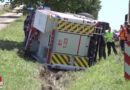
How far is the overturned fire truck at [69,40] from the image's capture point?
13.8m

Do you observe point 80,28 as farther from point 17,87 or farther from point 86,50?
point 17,87

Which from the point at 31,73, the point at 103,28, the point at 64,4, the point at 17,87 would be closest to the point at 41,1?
the point at 64,4

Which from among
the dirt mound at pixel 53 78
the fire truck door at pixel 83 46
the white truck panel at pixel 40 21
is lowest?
the dirt mound at pixel 53 78

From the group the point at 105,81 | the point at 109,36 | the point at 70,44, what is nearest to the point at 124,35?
the point at 109,36

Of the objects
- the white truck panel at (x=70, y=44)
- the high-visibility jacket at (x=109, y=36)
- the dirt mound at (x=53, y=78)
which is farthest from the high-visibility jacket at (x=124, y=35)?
the dirt mound at (x=53, y=78)

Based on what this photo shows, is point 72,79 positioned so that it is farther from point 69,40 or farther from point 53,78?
point 69,40

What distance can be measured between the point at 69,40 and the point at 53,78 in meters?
2.24

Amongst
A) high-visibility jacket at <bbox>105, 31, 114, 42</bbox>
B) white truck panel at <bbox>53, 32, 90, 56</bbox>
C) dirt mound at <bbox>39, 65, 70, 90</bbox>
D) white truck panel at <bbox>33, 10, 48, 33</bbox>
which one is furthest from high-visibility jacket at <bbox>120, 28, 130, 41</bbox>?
dirt mound at <bbox>39, 65, 70, 90</bbox>

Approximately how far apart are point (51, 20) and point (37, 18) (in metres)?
2.49

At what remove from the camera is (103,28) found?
15.1m

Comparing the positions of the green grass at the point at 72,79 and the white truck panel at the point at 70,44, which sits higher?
the white truck panel at the point at 70,44

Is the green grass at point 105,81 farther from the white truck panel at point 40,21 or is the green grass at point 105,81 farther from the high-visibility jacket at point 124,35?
the high-visibility jacket at point 124,35

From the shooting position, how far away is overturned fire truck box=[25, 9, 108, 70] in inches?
541

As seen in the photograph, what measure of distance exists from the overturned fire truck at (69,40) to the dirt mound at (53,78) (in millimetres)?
625
